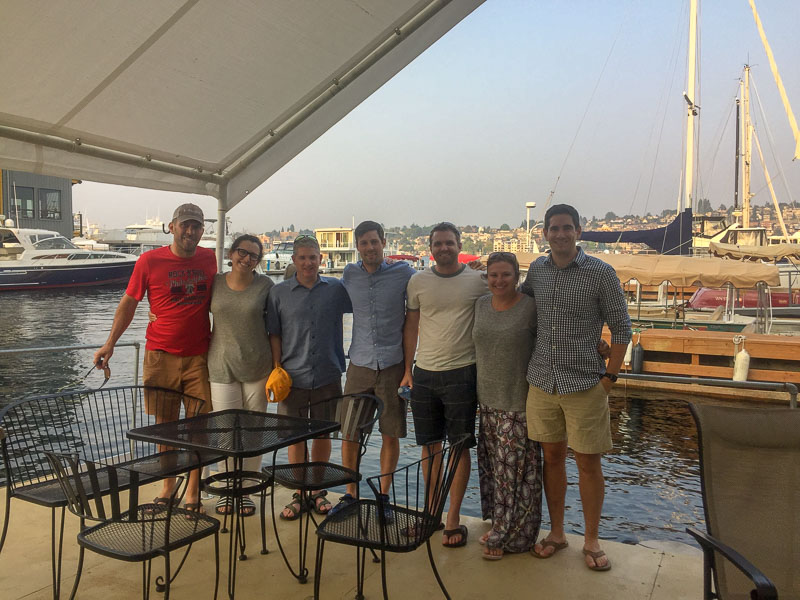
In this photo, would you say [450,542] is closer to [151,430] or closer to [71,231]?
[151,430]

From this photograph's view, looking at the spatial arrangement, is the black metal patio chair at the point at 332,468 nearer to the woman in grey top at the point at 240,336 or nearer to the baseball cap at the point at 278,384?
the baseball cap at the point at 278,384

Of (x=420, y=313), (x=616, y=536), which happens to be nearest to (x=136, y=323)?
(x=616, y=536)

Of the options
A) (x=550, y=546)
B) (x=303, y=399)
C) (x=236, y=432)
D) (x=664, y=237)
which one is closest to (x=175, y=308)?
(x=303, y=399)

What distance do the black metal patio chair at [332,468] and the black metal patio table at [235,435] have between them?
0.64 feet

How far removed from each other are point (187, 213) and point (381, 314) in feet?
4.06

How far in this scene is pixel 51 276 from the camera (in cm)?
3409

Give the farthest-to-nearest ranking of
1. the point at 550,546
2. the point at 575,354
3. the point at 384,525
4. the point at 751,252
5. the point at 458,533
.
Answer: the point at 751,252 → the point at 458,533 → the point at 550,546 → the point at 575,354 → the point at 384,525

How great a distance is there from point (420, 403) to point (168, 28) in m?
2.37

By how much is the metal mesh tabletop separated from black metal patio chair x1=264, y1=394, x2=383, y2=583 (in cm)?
21

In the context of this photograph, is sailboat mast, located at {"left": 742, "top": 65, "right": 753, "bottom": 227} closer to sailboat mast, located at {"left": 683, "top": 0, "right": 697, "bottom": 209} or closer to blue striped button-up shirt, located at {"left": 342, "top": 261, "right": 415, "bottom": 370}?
sailboat mast, located at {"left": 683, "top": 0, "right": 697, "bottom": 209}

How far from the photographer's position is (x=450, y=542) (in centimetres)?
331

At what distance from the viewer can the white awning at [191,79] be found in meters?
3.20

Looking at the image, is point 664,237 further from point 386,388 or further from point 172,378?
point 172,378

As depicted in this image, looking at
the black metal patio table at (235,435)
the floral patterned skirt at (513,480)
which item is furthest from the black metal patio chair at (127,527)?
the floral patterned skirt at (513,480)
